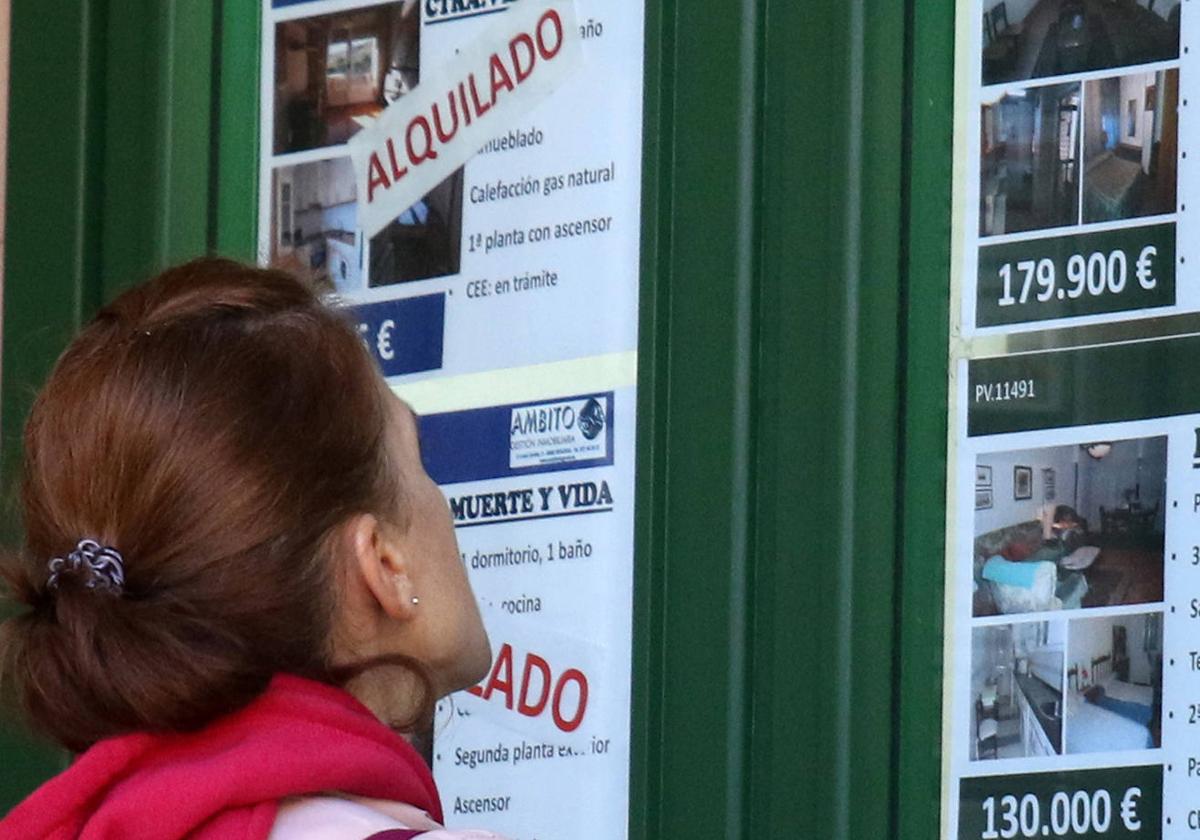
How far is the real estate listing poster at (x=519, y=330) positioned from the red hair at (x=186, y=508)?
106 centimetres

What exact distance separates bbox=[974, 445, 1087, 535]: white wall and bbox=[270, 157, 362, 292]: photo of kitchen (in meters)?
1.04

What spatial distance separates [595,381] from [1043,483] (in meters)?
0.64

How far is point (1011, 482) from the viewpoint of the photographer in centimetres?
288

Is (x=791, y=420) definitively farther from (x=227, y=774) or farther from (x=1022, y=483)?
(x=227, y=774)

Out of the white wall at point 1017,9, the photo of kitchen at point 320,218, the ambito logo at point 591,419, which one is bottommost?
the ambito logo at point 591,419

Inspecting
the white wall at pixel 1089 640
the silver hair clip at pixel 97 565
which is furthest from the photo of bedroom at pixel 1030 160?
the silver hair clip at pixel 97 565

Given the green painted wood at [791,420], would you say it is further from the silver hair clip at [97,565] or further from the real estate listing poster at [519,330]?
the silver hair clip at [97,565]

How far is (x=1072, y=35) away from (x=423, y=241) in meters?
0.99

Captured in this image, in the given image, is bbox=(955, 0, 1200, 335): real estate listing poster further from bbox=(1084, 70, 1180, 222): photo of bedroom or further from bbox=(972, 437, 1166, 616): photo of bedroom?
bbox=(972, 437, 1166, 616): photo of bedroom

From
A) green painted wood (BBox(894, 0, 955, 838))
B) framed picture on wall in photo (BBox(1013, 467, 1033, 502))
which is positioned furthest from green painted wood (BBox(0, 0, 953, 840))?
framed picture on wall in photo (BBox(1013, 467, 1033, 502))

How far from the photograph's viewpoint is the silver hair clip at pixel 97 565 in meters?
2.05

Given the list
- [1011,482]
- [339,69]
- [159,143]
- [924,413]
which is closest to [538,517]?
[924,413]

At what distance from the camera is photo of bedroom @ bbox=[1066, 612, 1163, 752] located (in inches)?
108

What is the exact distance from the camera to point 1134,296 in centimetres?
281
